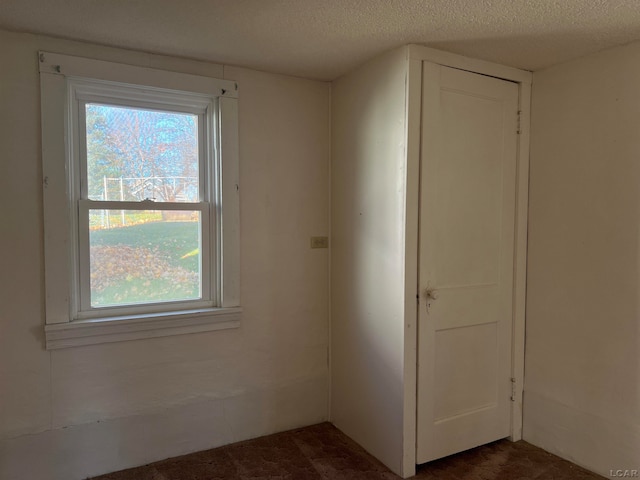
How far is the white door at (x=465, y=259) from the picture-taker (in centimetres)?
239

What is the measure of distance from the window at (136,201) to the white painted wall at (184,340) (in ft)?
0.25

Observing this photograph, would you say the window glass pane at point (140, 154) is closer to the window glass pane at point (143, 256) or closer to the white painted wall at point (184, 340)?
the window glass pane at point (143, 256)

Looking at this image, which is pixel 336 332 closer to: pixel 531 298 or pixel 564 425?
pixel 531 298

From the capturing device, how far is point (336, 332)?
295 cm

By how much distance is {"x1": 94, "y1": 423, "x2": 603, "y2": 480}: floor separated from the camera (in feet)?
7.79

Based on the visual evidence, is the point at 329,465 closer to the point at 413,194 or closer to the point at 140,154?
the point at 413,194

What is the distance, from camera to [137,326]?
7.96 feet

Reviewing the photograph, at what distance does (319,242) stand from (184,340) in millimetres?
1028

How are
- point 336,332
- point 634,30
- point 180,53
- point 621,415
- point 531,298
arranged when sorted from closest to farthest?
point 634,30 < point 621,415 < point 180,53 < point 531,298 < point 336,332

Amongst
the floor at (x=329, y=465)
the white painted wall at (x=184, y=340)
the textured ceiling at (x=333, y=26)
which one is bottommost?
the floor at (x=329, y=465)

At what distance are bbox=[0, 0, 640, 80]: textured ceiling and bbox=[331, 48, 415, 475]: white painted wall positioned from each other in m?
0.30

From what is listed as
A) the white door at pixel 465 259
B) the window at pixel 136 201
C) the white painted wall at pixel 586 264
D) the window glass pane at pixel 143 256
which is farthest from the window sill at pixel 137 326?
the white painted wall at pixel 586 264

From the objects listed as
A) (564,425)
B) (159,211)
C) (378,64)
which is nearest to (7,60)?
(159,211)

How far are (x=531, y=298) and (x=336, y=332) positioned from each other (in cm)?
121
